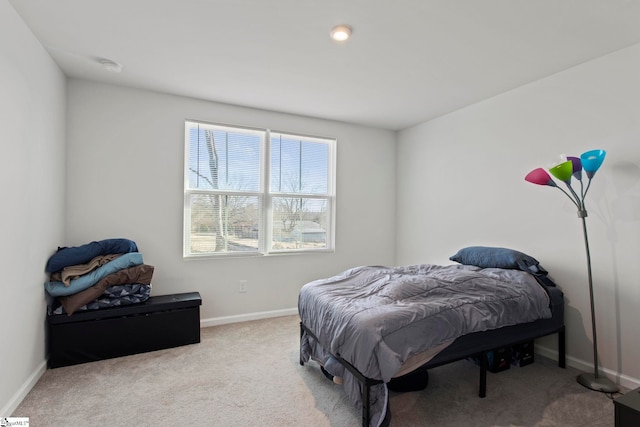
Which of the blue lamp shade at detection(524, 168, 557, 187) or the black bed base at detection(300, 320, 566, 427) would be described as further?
the blue lamp shade at detection(524, 168, 557, 187)

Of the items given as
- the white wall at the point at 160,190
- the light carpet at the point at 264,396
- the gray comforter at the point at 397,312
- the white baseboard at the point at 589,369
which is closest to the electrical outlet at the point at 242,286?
the white wall at the point at 160,190

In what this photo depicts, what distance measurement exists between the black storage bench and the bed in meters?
1.24

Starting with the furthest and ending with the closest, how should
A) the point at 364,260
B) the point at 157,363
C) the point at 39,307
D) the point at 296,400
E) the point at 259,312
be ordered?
the point at 364,260 < the point at 259,312 < the point at 157,363 < the point at 39,307 < the point at 296,400

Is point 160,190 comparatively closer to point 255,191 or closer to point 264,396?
point 255,191

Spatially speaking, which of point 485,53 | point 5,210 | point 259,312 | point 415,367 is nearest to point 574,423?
point 415,367

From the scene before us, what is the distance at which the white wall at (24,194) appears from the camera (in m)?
1.91

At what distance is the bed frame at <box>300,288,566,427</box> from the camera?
5.95 feet

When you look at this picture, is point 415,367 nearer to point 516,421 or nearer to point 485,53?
point 516,421

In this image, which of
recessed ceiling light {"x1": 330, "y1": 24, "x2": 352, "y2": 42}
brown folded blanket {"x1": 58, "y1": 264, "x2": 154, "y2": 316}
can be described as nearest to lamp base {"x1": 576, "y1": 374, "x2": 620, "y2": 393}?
recessed ceiling light {"x1": 330, "y1": 24, "x2": 352, "y2": 42}

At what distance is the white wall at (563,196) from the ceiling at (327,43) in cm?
23

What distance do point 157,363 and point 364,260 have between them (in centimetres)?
278

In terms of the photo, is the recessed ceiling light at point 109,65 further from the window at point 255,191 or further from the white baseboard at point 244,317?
the white baseboard at point 244,317

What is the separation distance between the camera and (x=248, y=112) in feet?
12.3

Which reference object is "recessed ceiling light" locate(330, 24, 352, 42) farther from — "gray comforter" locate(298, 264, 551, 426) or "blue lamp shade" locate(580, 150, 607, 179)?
"blue lamp shade" locate(580, 150, 607, 179)
